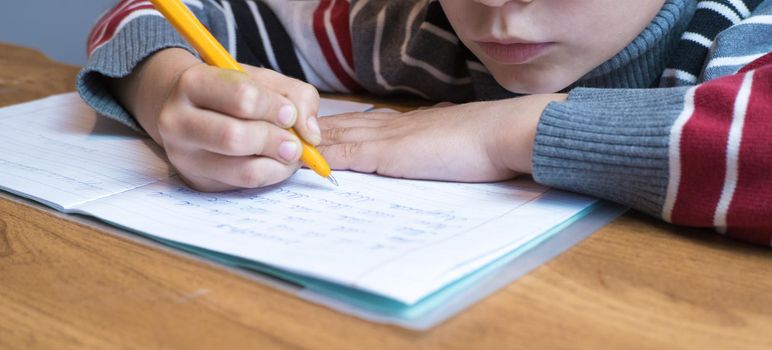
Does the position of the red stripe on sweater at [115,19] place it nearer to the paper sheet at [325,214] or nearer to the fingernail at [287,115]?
the paper sheet at [325,214]

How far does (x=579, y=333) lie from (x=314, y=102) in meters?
0.25

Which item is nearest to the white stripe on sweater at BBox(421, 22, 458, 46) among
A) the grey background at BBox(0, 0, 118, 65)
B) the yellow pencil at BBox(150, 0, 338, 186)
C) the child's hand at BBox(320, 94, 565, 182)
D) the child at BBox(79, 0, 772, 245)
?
the child at BBox(79, 0, 772, 245)

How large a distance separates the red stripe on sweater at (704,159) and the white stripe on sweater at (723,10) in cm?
23

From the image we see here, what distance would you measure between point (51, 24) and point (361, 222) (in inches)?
62.5

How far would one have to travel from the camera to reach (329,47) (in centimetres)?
94

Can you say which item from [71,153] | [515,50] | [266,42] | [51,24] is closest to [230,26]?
[266,42]

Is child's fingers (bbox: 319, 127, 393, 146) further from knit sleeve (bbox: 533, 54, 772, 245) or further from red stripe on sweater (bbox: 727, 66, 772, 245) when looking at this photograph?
red stripe on sweater (bbox: 727, 66, 772, 245)

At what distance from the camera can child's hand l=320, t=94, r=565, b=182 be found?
55 cm

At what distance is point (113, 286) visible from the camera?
1.41 ft

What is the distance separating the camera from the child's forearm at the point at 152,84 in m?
0.67

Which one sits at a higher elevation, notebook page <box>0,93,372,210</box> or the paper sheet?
the paper sheet

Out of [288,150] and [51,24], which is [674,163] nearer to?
[288,150]

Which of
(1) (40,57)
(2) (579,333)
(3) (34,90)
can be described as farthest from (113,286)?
(1) (40,57)

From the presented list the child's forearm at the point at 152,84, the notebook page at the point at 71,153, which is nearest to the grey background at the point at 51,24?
the notebook page at the point at 71,153
